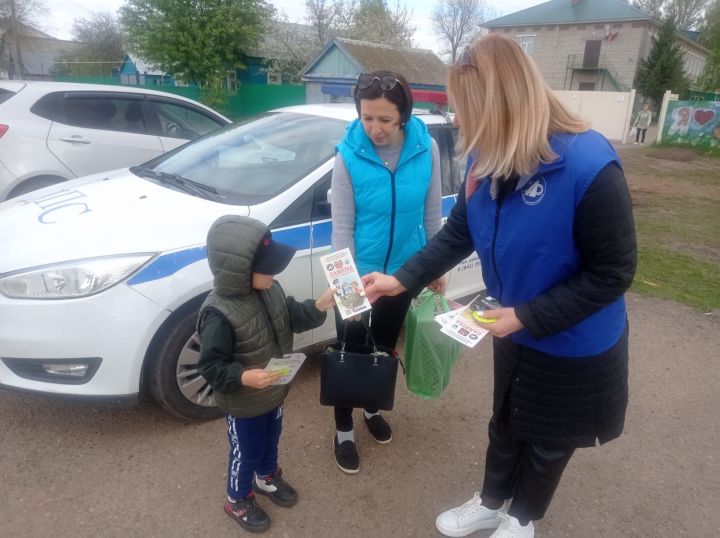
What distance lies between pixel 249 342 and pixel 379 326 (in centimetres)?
85

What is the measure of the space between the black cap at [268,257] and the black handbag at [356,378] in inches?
22.8

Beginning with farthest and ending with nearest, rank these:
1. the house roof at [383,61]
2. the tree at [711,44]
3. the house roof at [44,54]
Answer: the house roof at [44,54] → the tree at [711,44] → the house roof at [383,61]

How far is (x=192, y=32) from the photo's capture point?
2016cm

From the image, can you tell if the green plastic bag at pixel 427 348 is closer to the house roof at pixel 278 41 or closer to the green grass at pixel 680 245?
the green grass at pixel 680 245

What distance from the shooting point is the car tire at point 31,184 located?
17.0 feet

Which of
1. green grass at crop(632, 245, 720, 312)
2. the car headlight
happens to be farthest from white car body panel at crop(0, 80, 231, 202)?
green grass at crop(632, 245, 720, 312)

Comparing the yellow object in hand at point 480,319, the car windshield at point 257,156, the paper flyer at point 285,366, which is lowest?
the paper flyer at point 285,366

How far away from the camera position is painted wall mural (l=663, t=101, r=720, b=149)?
1830cm

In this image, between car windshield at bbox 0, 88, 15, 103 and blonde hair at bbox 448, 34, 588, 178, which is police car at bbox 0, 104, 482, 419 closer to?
blonde hair at bbox 448, 34, 588, 178

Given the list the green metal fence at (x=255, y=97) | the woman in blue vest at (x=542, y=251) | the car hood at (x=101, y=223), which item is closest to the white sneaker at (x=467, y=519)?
the woman in blue vest at (x=542, y=251)

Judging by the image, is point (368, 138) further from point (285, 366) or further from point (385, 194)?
point (285, 366)

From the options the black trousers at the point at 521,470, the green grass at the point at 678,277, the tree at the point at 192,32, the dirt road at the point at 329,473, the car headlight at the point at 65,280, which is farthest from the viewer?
the tree at the point at 192,32

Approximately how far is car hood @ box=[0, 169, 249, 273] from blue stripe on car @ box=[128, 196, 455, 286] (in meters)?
0.05

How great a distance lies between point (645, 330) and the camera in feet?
14.4
